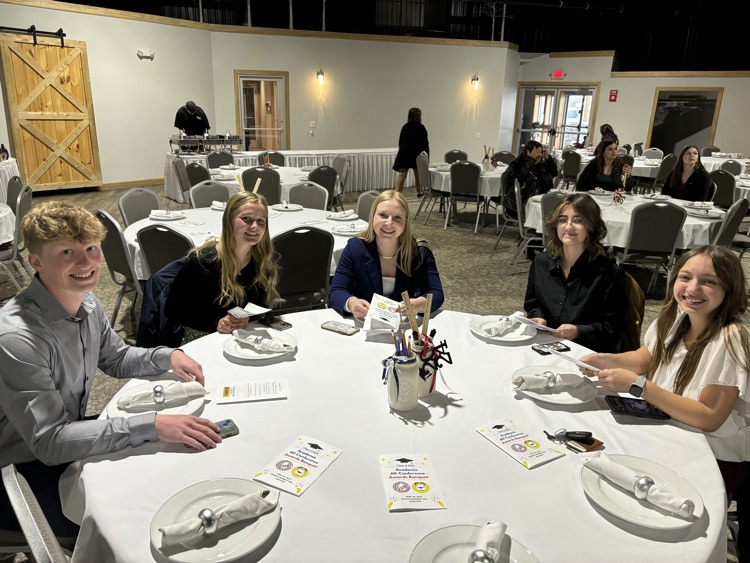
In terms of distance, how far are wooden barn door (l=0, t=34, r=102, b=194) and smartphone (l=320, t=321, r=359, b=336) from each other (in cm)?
Answer: 926

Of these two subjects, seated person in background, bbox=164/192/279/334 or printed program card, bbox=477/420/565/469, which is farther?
seated person in background, bbox=164/192/279/334

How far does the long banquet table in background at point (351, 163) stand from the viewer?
361 inches

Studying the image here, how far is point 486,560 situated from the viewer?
0.97 m

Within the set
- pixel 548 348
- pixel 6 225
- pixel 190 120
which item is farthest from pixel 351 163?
pixel 548 348

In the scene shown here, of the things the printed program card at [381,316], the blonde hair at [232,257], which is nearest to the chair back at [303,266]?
the blonde hair at [232,257]

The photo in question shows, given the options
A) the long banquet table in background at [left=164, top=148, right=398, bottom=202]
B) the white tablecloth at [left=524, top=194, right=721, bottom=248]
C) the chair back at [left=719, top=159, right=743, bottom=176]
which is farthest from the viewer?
the long banquet table in background at [left=164, top=148, right=398, bottom=202]

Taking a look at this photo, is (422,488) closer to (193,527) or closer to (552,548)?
(552,548)

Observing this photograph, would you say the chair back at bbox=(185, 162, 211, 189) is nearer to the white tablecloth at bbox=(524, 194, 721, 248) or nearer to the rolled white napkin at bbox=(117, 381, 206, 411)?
the white tablecloth at bbox=(524, 194, 721, 248)

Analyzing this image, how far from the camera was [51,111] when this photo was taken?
9.36 m

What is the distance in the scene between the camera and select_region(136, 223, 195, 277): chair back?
3293 mm

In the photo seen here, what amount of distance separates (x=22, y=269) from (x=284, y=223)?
3.00 meters

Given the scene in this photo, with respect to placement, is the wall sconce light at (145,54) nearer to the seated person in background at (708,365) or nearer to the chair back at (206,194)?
the chair back at (206,194)

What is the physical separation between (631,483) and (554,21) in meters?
16.4

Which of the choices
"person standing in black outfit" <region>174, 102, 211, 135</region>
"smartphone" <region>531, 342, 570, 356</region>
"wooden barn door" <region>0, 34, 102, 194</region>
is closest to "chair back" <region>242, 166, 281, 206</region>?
"smartphone" <region>531, 342, 570, 356</region>
